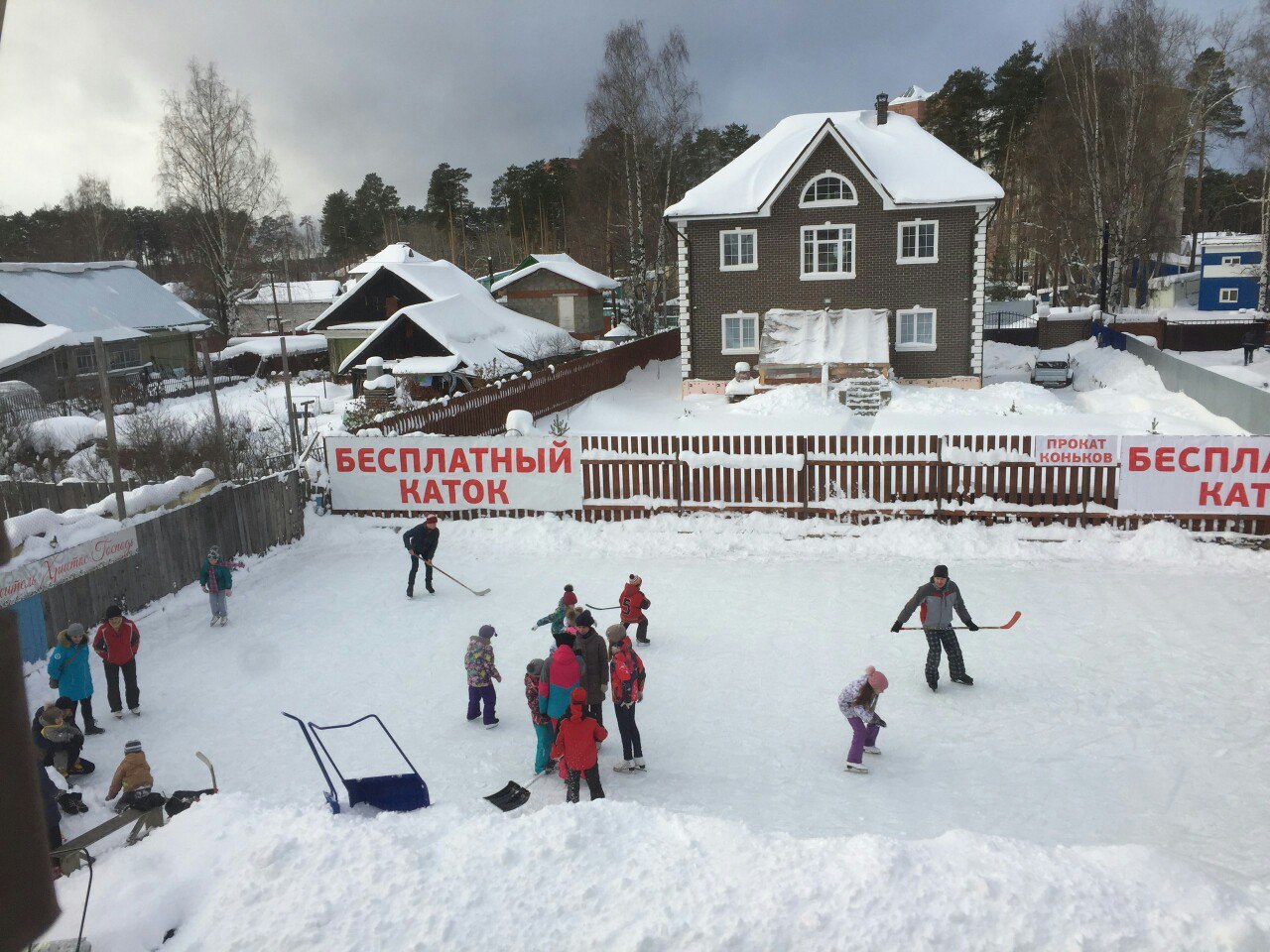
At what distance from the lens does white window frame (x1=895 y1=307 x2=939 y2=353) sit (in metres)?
29.9

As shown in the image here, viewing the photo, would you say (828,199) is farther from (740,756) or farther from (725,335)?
(740,756)

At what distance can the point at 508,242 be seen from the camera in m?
84.2

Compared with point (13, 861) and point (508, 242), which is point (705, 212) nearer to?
point (13, 861)

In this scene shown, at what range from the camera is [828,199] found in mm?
29859

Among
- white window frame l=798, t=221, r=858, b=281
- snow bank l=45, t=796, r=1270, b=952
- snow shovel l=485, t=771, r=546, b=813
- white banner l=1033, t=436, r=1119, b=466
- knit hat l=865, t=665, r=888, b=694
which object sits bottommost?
snow shovel l=485, t=771, r=546, b=813

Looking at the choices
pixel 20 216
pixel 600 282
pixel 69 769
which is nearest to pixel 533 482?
pixel 69 769

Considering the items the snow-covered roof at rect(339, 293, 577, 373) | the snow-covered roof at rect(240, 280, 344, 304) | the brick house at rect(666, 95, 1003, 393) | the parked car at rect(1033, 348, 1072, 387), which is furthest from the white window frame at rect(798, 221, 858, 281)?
the snow-covered roof at rect(240, 280, 344, 304)

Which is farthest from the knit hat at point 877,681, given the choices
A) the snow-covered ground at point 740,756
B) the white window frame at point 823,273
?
the white window frame at point 823,273

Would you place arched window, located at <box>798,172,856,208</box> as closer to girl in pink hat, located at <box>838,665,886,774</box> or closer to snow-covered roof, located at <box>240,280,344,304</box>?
girl in pink hat, located at <box>838,665,886,774</box>

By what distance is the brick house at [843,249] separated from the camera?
29.2 metres

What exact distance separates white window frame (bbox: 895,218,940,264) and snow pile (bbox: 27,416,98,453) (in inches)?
951

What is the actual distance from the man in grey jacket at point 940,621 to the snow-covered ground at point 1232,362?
1870 centimetres

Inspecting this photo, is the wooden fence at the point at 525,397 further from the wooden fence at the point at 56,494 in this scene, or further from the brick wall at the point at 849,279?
the wooden fence at the point at 56,494

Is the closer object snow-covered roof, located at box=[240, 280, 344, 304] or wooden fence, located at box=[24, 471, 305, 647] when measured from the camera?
wooden fence, located at box=[24, 471, 305, 647]
